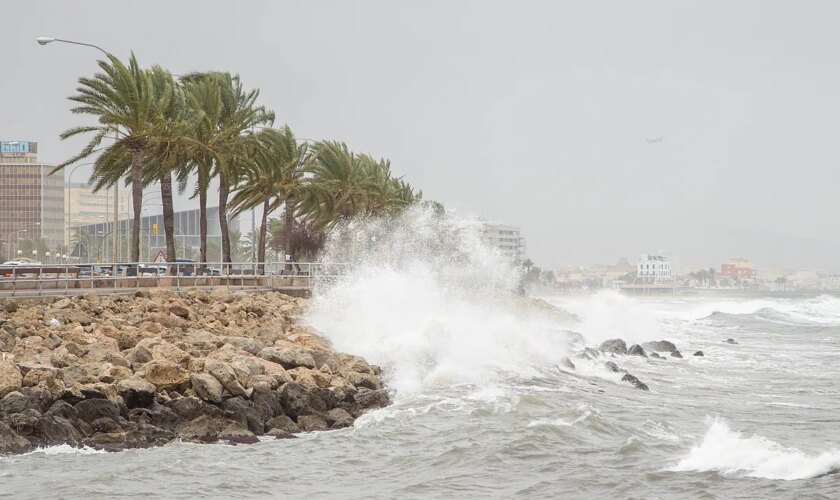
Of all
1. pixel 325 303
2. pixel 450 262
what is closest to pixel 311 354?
pixel 325 303

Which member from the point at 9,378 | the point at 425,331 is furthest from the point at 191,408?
the point at 425,331

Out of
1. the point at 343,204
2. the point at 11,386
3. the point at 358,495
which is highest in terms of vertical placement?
the point at 343,204

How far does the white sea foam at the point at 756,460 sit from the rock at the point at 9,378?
8.18 meters

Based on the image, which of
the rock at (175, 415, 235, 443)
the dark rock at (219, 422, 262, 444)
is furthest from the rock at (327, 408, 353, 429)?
the rock at (175, 415, 235, 443)

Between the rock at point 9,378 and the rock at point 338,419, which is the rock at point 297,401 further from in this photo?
the rock at point 9,378

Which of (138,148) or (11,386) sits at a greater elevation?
(138,148)

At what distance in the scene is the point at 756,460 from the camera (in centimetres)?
1253

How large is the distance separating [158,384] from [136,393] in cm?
50

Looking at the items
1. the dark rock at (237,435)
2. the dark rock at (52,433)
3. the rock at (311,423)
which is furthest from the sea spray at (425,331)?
the dark rock at (52,433)

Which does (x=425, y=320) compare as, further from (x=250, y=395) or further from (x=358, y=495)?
(x=358, y=495)

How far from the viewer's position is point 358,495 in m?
11.6

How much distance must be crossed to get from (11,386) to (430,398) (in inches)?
258

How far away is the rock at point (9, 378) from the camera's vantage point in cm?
1384

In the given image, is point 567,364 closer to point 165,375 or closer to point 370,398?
point 370,398
